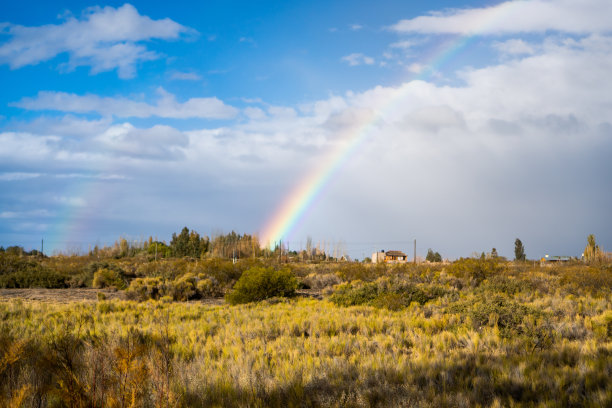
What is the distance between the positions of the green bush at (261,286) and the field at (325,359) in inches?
151

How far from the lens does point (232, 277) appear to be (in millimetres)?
26875

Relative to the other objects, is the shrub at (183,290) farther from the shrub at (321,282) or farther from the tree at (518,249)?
the tree at (518,249)

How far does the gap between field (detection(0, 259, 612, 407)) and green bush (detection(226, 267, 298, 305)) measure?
3828mm

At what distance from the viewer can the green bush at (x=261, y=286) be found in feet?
60.1

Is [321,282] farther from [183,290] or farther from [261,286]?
[183,290]

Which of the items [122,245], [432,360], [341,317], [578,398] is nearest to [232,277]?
[341,317]

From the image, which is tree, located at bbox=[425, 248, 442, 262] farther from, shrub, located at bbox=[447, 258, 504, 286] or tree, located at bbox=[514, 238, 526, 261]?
shrub, located at bbox=[447, 258, 504, 286]

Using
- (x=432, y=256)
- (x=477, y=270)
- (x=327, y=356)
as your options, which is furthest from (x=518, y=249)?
(x=327, y=356)

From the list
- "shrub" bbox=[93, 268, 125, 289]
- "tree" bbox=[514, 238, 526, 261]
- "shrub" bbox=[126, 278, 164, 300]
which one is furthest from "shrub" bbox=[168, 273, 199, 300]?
"tree" bbox=[514, 238, 526, 261]

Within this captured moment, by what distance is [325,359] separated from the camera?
23.4 feet

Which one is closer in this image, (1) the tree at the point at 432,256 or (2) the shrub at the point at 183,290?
(2) the shrub at the point at 183,290

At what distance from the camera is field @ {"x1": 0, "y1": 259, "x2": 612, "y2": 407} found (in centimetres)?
500

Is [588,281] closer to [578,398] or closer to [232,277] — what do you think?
[578,398]

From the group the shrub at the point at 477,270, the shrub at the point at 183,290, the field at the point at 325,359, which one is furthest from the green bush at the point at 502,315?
the shrub at the point at 183,290
